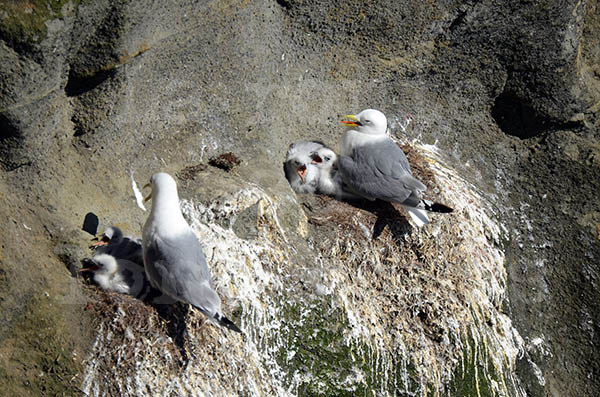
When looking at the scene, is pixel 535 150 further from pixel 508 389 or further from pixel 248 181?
pixel 248 181

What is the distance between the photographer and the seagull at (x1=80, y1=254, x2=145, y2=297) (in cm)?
338

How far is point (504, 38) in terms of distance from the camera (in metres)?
5.59

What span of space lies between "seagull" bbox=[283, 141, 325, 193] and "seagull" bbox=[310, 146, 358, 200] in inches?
1.5

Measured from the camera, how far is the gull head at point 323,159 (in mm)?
4645

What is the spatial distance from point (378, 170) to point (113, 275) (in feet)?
6.59

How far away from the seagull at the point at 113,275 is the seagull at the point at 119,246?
0.08 m

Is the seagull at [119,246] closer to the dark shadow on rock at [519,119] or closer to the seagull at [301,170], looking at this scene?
the seagull at [301,170]

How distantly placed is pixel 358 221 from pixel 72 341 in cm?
210

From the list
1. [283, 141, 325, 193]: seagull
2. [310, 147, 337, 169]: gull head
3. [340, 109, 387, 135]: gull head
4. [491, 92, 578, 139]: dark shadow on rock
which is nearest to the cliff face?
[491, 92, 578, 139]: dark shadow on rock

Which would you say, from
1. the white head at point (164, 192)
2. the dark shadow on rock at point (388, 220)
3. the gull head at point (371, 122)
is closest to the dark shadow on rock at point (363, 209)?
the dark shadow on rock at point (388, 220)

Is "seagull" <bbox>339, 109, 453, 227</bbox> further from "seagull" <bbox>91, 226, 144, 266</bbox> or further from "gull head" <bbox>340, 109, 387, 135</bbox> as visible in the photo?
"seagull" <bbox>91, 226, 144, 266</bbox>

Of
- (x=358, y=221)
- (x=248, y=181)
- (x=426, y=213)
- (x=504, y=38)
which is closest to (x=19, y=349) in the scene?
(x=248, y=181)

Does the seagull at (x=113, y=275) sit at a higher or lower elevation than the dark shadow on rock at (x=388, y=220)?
higher

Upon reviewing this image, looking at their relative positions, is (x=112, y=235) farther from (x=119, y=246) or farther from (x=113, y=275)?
(x=113, y=275)
